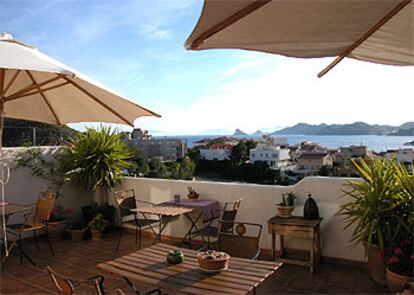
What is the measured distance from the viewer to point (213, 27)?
1.59 m

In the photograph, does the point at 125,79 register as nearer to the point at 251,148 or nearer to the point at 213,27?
the point at 251,148

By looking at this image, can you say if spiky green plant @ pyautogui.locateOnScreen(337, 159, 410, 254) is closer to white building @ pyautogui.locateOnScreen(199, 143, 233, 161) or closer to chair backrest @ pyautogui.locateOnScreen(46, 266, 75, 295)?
chair backrest @ pyautogui.locateOnScreen(46, 266, 75, 295)

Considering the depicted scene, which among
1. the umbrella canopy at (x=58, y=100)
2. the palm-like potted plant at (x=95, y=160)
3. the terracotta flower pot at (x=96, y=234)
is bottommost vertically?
the terracotta flower pot at (x=96, y=234)

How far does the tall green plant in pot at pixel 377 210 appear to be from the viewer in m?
3.86

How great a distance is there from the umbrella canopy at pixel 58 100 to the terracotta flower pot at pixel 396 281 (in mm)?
3016

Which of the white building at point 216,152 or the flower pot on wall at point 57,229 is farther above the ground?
the white building at point 216,152

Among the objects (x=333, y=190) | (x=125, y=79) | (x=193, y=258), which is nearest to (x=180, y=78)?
(x=125, y=79)

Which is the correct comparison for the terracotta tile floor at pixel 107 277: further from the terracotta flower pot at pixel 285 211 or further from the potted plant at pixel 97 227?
the terracotta flower pot at pixel 285 211

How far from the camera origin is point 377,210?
3871mm

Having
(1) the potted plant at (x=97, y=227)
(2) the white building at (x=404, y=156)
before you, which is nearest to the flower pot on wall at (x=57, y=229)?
(1) the potted plant at (x=97, y=227)

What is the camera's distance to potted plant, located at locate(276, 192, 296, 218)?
15.7 ft

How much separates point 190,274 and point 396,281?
2.32 metres

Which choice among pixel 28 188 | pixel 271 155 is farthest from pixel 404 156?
pixel 28 188

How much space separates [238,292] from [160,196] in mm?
4236
